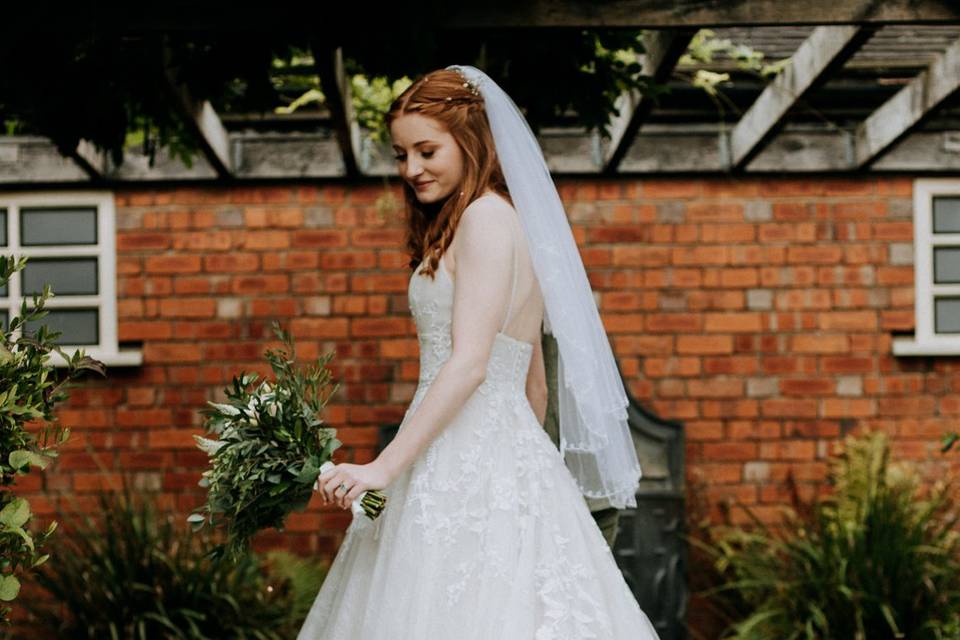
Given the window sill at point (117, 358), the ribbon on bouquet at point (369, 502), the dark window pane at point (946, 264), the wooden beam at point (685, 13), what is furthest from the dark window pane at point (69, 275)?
the dark window pane at point (946, 264)

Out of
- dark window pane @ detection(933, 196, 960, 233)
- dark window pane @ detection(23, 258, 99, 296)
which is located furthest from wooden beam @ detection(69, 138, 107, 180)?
dark window pane @ detection(933, 196, 960, 233)

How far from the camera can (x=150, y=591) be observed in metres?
4.62

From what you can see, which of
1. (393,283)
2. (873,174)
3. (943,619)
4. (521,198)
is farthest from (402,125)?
(873,174)

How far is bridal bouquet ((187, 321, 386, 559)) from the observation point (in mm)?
2373

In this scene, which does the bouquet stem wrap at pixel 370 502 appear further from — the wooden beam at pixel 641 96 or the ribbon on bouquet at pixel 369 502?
the wooden beam at pixel 641 96

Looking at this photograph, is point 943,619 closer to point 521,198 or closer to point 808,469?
point 808,469

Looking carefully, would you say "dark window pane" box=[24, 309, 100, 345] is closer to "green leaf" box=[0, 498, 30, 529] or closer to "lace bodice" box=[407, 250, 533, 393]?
"green leaf" box=[0, 498, 30, 529]

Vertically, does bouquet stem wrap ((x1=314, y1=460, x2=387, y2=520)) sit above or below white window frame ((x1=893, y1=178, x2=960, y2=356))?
below

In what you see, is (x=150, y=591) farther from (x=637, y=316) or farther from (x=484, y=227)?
(x=484, y=227)

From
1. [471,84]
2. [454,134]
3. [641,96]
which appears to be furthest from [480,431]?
[641,96]

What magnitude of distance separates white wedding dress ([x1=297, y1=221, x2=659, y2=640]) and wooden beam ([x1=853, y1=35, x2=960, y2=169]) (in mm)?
2410

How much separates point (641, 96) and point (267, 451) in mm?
2407

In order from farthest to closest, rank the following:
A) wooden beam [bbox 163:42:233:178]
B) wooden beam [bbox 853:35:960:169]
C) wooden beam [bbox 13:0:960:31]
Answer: wooden beam [bbox 853:35:960:169]
wooden beam [bbox 163:42:233:178]
wooden beam [bbox 13:0:960:31]

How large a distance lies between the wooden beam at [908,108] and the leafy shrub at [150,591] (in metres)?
3.30
